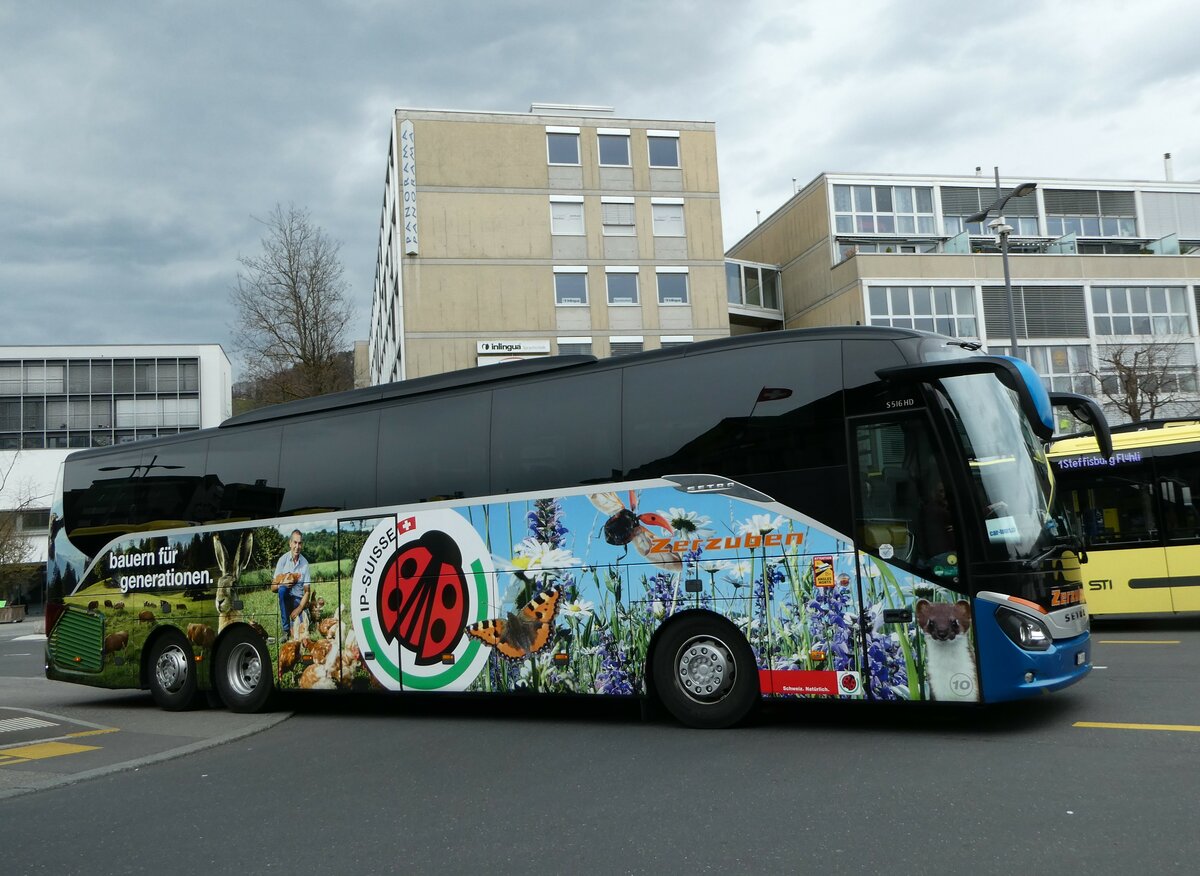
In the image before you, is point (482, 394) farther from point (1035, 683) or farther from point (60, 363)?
point (60, 363)

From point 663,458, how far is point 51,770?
5.85m

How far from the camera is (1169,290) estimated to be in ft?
169

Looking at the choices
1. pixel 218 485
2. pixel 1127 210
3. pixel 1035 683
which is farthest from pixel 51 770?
pixel 1127 210

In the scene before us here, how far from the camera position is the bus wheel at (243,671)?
41.2 feet

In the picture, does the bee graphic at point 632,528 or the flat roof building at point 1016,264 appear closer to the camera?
the bee graphic at point 632,528

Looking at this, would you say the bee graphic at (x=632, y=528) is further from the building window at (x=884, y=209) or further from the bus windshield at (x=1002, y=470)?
the building window at (x=884, y=209)

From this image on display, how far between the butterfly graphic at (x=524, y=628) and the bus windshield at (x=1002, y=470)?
3.93 m

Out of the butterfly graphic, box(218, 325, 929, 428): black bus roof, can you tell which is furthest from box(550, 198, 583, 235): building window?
the butterfly graphic

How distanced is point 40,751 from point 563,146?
41.5m

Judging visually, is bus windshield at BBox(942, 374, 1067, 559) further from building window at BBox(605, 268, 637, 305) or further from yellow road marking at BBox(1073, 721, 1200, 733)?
building window at BBox(605, 268, 637, 305)

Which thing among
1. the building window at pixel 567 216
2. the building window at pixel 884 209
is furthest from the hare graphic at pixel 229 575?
the building window at pixel 884 209

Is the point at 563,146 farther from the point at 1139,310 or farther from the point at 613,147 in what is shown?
the point at 1139,310

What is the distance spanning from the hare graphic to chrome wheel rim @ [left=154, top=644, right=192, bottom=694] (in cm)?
89

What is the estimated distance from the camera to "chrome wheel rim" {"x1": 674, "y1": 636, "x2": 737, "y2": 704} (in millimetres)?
9125
